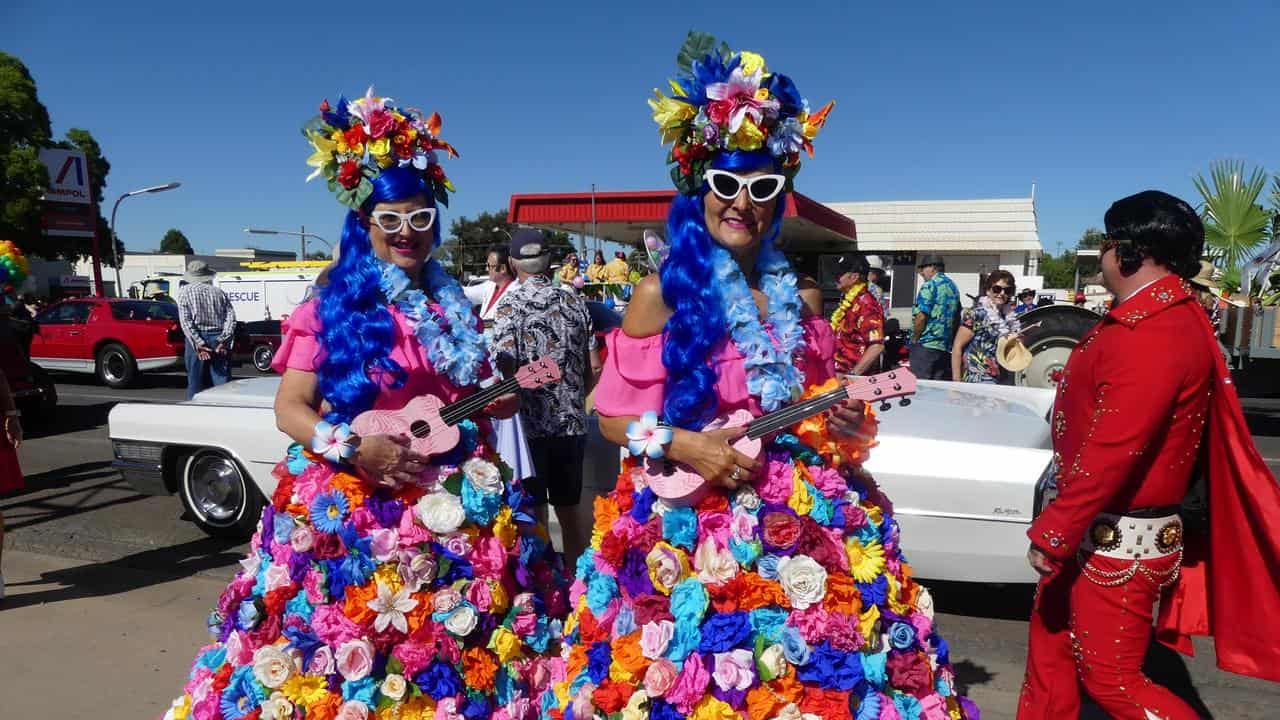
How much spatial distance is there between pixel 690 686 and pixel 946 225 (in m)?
30.1

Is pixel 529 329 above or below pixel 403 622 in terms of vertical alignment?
above

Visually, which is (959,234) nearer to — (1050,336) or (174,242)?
(1050,336)

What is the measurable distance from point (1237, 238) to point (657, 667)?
969 cm

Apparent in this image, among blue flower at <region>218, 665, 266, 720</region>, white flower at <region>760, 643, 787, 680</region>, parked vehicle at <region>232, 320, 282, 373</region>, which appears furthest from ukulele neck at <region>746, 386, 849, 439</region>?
parked vehicle at <region>232, 320, 282, 373</region>

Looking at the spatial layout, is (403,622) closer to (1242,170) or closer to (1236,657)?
(1236,657)

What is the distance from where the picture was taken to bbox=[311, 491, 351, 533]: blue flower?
2.30 metres

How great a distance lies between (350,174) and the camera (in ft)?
8.27

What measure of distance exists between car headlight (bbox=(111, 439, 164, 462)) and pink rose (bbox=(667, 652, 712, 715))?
15.2ft

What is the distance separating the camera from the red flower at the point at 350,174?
2518 mm

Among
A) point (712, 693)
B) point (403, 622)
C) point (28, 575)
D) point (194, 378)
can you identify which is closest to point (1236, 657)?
point (712, 693)

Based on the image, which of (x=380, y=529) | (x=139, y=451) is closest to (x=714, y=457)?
(x=380, y=529)

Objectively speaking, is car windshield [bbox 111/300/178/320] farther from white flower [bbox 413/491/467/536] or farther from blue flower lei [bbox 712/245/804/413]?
blue flower lei [bbox 712/245/804/413]

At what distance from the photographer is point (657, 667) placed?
1.88 meters

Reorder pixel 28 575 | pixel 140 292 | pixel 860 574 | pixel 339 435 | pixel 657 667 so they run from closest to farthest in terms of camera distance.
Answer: pixel 657 667 → pixel 860 574 → pixel 339 435 → pixel 28 575 → pixel 140 292
